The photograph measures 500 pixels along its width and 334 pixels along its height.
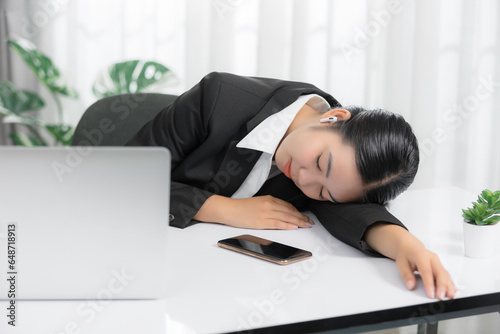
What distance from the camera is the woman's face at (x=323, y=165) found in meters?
1.02

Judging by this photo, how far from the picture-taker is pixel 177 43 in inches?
98.5

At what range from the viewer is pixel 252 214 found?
1.10 metres

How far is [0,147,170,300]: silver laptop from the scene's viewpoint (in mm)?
656

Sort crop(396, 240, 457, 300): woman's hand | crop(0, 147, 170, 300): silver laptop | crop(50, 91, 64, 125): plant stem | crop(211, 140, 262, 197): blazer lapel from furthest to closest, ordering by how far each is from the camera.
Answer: crop(50, 91, 64, 125): plant stem, crop(211, 140, 262, 197): blazer lapel, crop(396, 240, 457, 300): woman's hand, crop(0, 147, 170, 300): silver laptop

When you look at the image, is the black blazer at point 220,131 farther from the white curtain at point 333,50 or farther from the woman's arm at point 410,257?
the white curtain at point 333,50

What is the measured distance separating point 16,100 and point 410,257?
6.39 ft

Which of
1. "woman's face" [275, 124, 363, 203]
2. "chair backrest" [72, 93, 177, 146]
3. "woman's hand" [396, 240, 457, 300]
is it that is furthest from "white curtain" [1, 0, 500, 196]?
"woman's hand" [396, 240, 457, 300]

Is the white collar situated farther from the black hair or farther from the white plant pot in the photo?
Result: the white plant pot

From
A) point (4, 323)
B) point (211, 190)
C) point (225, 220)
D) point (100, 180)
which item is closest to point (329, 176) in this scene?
point (225, 220)

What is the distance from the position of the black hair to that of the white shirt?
163mm

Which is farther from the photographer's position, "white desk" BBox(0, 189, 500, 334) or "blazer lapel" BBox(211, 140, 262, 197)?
"blazer lapel" BBox(211, 140, 262, 197)

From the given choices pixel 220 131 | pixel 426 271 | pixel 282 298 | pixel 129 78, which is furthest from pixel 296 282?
pixel 129 78

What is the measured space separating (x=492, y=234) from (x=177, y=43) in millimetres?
1847

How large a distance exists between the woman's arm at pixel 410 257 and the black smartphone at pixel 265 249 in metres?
0.13
